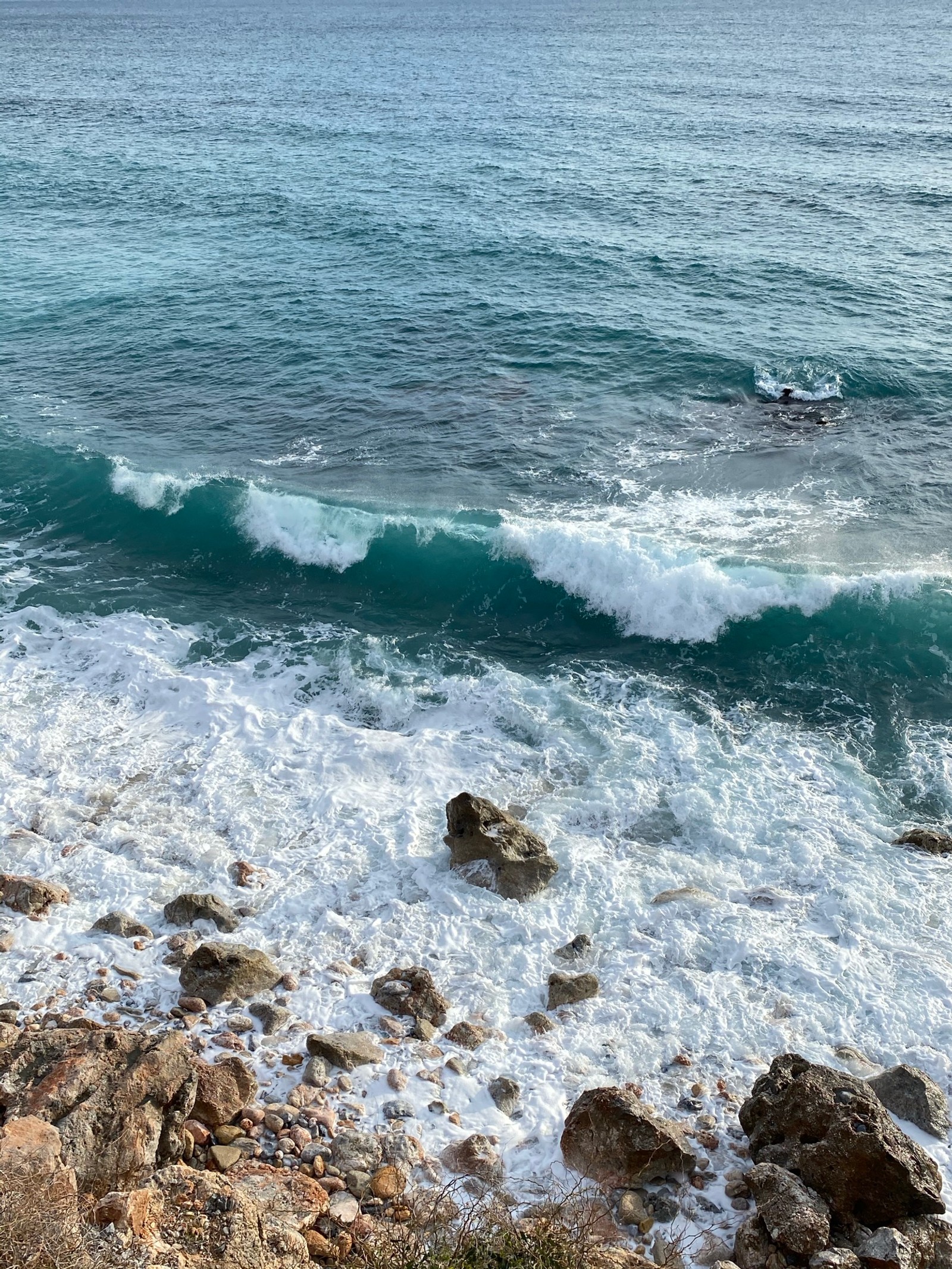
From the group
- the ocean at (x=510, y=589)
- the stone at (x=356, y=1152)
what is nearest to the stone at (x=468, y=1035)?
the ocean at (x=510, y=589)

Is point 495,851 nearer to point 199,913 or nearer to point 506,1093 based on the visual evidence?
point 506,1093

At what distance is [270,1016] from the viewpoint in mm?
10117

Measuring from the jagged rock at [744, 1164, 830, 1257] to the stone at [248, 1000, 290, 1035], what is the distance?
15.6 ft

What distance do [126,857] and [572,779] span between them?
616cm

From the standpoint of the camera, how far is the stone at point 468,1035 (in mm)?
10039

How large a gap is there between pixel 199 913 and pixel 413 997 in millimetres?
2844

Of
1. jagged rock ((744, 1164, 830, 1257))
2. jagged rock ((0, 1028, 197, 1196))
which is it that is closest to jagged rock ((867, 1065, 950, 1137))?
jagged rock ((744, 1164, 830, 1257))

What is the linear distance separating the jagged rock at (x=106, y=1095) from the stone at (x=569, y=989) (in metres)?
3.87

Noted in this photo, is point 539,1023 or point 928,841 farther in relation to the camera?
point 928,841

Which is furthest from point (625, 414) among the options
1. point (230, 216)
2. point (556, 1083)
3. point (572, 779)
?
point (230, 216)

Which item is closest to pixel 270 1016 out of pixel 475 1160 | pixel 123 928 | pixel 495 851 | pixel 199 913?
pixel 199 913

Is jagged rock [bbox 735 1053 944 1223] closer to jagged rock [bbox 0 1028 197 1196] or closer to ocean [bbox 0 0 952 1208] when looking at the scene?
ocean [bbox 0 0 952 1208]

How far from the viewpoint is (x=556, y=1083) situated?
9.64m

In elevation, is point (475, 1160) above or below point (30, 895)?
below
